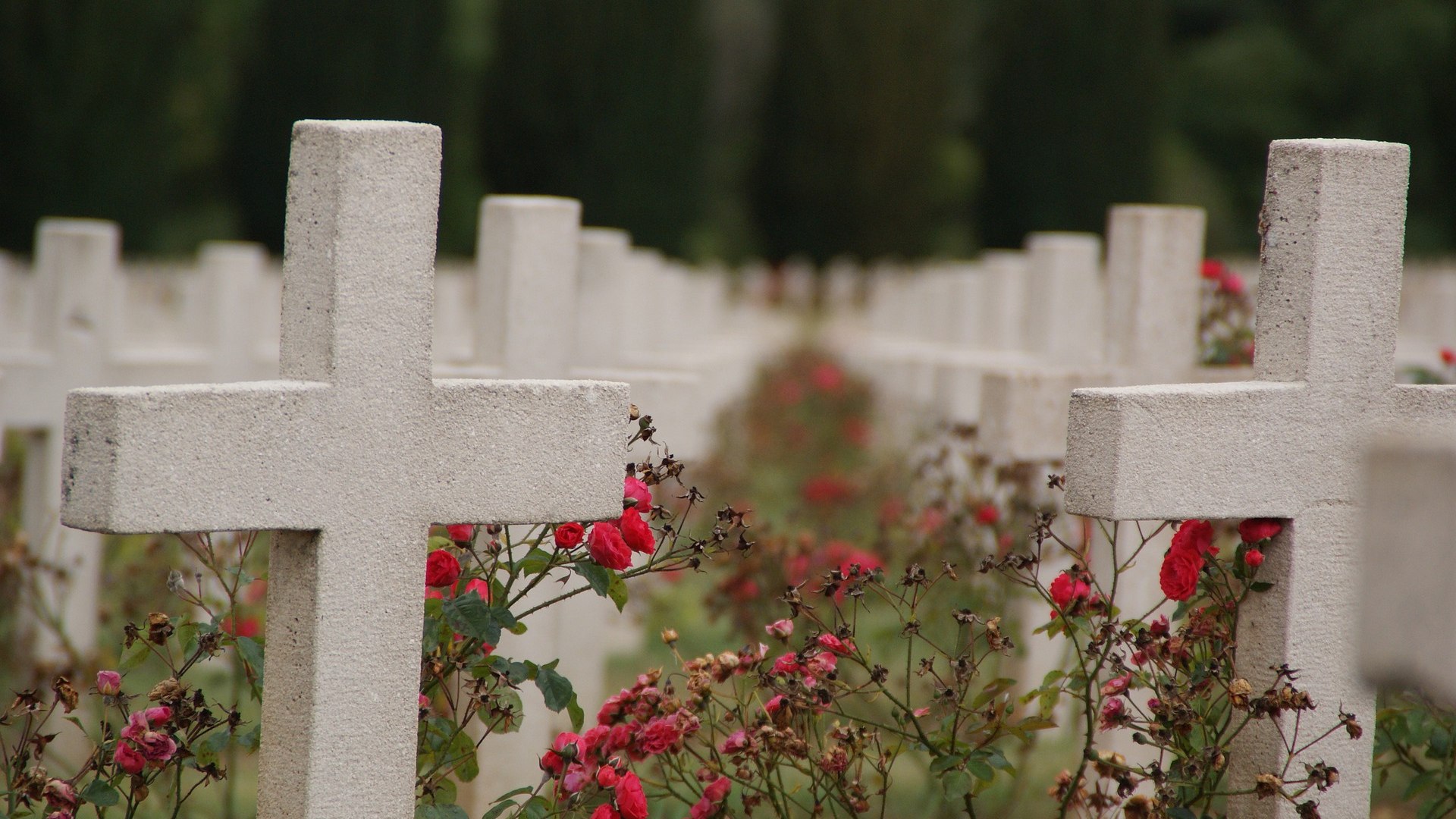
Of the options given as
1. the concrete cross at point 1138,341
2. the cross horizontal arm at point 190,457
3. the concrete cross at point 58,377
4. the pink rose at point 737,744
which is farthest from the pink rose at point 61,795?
the concrete cross at point 1138,341

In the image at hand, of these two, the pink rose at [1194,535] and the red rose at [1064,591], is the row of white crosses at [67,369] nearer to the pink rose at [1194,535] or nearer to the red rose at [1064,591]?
the red rose at [1064,591]

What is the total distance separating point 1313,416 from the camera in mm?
2023

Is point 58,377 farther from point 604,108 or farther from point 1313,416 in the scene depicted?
point 604,108

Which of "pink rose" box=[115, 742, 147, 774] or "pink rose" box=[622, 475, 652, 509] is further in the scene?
"pink rose" box=[622, 475, 652, 509]

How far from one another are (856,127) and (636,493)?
70.2ft

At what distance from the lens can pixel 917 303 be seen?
9.96 metres

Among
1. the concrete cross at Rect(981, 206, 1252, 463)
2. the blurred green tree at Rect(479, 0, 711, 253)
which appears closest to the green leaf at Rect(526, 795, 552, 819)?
the concrete cross at Rect(981, 206, 1252, 463)

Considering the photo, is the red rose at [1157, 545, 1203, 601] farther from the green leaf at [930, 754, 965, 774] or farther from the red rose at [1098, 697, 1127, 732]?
the green leaf at [930, 754, 965, 774]

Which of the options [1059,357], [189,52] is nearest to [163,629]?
[1059,357]

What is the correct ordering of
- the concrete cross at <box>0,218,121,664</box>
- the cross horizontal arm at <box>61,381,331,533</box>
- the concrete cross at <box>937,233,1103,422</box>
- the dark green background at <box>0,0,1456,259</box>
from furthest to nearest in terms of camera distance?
the dark green background at <box>0,0,1456,259</box> < the concrete cross at <box>937,233,1103,422</box> < the concrete cross at <box>0,218,121,664</box> < the cross horizontal arm at <box>61,381,331,533</box>

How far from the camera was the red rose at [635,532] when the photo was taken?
2.02 metres

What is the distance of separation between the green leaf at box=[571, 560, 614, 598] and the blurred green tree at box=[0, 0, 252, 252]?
455 inches

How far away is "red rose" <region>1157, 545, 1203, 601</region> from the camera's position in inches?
79.0

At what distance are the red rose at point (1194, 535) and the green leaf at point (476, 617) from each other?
90 centimetres
